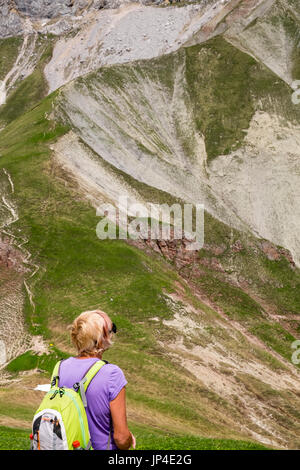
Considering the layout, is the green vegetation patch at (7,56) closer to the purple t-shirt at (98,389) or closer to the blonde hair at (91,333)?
the blonde hair at (91,333)

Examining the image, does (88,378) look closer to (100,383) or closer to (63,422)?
(100,383)

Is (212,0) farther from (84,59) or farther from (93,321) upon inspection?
(93,321)

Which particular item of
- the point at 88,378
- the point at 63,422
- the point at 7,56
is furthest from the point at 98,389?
the point at 7,56

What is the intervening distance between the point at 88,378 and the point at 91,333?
751 mm

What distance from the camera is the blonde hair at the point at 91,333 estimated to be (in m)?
8.05

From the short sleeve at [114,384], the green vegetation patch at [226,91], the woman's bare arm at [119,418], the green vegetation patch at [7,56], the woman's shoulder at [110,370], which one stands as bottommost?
the woman's bare arm at [119,418]

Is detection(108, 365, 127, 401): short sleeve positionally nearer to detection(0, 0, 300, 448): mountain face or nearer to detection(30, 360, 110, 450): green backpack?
detection(30, 360, 110, 450): green backpack

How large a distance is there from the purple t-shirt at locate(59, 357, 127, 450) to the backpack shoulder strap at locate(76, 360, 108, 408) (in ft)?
0.16

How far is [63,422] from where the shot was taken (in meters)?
7.25

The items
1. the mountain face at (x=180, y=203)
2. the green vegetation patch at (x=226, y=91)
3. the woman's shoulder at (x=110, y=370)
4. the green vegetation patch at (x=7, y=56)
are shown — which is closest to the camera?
the woman's shoulder at (x=110, y=370)

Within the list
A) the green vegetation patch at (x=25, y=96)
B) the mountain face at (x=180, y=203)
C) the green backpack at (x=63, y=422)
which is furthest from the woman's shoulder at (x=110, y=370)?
the green vegetation patch at (x=25, y=96)

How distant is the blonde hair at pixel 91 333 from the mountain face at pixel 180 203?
20470 millimetres

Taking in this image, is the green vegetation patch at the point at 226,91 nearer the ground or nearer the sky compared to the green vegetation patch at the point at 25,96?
nearer the ground

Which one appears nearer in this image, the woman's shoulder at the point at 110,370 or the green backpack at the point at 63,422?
the green backpack at the point at 63,422
